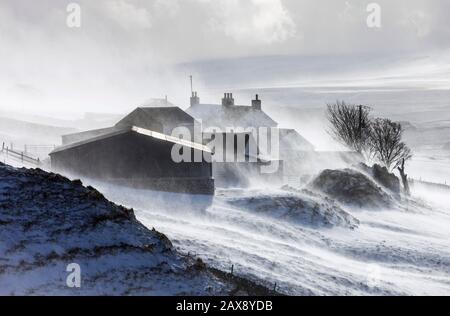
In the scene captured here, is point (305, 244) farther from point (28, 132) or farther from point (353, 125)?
point (28, 132)

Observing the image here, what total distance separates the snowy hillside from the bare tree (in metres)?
54.8

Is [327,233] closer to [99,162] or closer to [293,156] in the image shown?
[99,162]

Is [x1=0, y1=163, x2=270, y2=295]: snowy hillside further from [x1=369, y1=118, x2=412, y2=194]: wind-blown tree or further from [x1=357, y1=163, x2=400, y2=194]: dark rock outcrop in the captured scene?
[x1=369, y1=118, x2=412, y2=194]: wind-blown tree

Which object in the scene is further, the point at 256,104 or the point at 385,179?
the point at 256,104

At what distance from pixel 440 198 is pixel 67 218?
49826 millimetres

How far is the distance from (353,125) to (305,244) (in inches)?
1885

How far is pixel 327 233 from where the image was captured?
1230 inches

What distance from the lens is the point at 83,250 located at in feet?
54.6

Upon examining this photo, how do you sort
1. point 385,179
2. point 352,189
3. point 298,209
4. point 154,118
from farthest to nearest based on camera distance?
point 154,118, point 385,179, point 352,189, point 298,209

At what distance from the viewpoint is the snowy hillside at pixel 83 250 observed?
49.7 ft

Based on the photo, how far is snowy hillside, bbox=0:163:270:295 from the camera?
15.2m

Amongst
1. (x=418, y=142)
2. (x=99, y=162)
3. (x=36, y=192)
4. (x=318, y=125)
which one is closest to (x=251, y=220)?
(x=99, y=162)

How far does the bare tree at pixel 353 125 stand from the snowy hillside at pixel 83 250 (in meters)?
54.8

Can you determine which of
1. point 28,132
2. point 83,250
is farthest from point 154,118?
point 28,132
